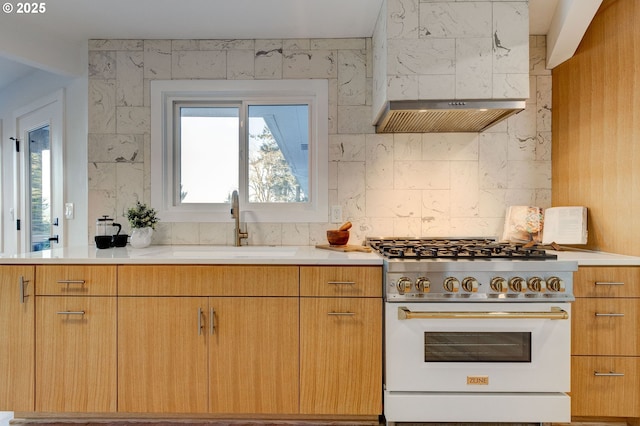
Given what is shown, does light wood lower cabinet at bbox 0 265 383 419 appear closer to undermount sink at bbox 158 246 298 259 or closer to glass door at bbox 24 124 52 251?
undermount sink at bbox 158 246 298 259

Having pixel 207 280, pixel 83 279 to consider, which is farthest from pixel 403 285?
pixel 83 279

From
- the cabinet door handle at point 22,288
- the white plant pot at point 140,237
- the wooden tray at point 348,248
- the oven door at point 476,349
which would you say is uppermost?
the white plant pot at point 140,237

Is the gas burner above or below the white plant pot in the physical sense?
below

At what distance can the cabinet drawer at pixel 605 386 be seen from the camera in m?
1.80

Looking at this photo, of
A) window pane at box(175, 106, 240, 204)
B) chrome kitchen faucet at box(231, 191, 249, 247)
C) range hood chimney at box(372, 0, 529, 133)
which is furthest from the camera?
window pane at box(175, 106, 240, 204)

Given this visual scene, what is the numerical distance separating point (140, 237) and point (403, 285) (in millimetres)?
1655

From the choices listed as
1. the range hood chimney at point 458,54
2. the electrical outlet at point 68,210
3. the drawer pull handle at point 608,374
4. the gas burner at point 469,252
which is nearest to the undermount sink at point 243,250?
the gas burner at point 469,252

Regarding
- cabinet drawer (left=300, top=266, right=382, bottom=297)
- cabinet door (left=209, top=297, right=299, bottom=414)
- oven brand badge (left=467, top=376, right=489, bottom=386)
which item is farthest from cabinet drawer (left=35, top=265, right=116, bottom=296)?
oven brand badge (left=467, top=376, right=489, bottom=386)

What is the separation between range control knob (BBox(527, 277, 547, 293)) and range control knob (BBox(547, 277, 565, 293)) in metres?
0.02

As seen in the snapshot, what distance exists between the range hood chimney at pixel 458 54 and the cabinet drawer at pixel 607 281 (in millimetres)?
926

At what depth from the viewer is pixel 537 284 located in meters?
1.70

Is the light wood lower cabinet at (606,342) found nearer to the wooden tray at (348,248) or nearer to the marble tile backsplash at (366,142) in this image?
the marble tile backsplash at (366,142)

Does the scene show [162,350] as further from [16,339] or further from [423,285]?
[423,285]

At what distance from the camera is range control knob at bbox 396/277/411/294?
171cm
